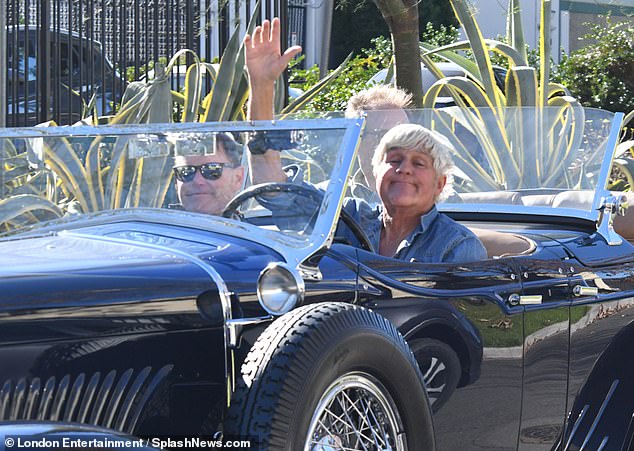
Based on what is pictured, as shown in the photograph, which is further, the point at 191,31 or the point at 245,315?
the point at 191,31

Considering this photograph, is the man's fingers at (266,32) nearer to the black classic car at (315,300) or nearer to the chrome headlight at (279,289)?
the black classic car at (315,300)

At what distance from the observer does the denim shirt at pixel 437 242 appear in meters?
3.49

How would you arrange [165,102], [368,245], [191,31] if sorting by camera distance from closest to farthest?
[368,245], [165,102], [191,31]

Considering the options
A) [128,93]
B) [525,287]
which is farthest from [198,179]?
[128,93]

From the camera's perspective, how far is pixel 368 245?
3.42 m

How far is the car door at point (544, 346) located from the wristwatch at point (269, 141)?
0.89 metres

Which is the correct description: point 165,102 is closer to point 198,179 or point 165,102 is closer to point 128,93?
point 128,93

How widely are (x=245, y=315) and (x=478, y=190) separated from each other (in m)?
1.94

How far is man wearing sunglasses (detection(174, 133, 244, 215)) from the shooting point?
3094 millimetres

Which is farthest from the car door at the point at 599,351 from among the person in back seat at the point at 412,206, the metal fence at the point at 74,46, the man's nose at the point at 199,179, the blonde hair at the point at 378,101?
the metal fence at the point at 74,46

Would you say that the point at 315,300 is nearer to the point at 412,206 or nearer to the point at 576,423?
the point at 412,206

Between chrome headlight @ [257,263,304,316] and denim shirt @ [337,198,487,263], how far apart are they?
664 mm

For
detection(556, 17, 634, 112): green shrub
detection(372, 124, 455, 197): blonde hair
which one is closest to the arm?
detection(372, 124, 455, 197): blonde hair

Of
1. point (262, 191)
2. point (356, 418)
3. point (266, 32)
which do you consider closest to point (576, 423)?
point (356, 418)
